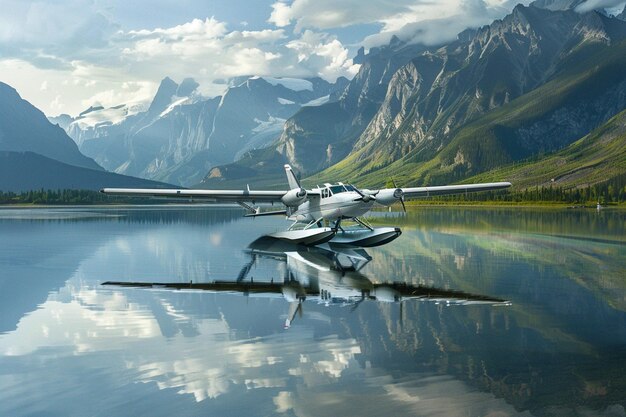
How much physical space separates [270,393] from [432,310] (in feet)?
35.8

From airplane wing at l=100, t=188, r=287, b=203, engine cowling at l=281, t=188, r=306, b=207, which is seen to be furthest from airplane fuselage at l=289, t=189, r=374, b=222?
airplane wing at l=100, t=188, r=287, b=203

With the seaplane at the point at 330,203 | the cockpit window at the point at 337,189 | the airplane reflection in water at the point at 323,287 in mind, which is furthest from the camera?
the cockpit window at the point at 337,189

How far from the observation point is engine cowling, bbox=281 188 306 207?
171 ft

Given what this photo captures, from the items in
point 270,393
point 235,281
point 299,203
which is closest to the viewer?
point 270,393

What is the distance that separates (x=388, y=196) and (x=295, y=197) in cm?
1137

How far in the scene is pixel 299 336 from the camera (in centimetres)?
1878

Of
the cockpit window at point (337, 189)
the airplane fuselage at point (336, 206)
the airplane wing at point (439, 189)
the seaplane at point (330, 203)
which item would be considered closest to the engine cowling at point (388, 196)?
the seaplane at point (330, 203)

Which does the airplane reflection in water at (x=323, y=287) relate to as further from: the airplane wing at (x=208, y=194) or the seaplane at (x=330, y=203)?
the airplane wing at (x=208, y=194)

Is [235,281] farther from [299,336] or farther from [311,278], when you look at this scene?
[299,336]

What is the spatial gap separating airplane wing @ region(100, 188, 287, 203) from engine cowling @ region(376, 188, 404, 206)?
15.7 metres

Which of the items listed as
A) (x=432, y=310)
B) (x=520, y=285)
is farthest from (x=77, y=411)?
(x=520, y=285)

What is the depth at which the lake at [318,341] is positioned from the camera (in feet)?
42.9

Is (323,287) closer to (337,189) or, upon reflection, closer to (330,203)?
(330,203)

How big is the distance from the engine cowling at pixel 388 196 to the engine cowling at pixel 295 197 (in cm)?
909
